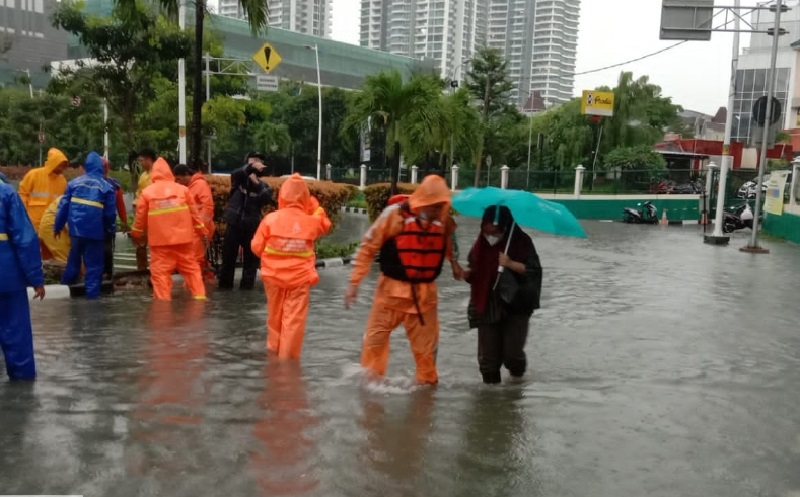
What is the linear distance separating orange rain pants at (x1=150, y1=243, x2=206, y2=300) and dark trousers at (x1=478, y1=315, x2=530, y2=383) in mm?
4410

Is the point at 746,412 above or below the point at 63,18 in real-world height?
below

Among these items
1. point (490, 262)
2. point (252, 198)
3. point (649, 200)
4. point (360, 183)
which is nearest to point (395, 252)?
point (490, 262)

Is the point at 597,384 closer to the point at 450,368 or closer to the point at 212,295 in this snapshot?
the point at 450,368

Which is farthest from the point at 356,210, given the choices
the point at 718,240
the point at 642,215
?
the point at 718,240

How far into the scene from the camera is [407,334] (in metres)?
5.78

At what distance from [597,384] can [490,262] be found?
1429mm

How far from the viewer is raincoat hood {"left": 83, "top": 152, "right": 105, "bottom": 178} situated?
29.5 ft

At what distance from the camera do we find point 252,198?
9.78 metres

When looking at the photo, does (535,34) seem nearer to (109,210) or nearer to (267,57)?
(267,57)

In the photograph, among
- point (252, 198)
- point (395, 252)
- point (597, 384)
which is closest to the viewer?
point (395, 252)

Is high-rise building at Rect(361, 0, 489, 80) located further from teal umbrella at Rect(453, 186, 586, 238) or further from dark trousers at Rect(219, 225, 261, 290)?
teal umbrella at Rect(453, 186, 586, 238)

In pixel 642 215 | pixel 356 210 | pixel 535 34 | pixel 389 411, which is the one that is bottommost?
pixel 356 210

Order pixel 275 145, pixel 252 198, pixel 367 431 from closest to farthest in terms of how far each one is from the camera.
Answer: pixel 367 431 → pixel 252 198 → pixel 275 145

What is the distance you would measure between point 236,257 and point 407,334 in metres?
5.01
